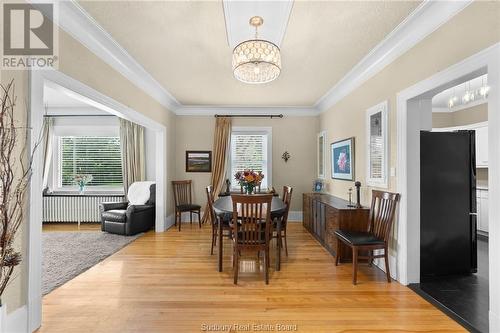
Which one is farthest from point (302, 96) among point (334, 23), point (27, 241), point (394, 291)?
point (27, 241)

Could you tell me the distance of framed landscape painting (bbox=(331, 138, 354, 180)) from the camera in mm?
4188

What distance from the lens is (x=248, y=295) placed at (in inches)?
103

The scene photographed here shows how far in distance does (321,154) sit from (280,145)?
1.00 metres

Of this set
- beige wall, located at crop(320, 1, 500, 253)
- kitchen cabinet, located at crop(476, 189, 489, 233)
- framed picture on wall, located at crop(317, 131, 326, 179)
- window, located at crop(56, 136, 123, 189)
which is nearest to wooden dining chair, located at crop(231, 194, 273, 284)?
beige wall, located at crop(320, 1, 500, 253)

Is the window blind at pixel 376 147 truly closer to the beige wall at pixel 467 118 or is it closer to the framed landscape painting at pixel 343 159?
the framed landscape painting at pixel 343 159

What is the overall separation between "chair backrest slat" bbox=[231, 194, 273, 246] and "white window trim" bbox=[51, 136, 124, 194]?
14.7ft

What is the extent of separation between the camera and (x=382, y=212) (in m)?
3.05

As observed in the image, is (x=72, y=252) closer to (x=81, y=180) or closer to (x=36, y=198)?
(x=36, y=198)

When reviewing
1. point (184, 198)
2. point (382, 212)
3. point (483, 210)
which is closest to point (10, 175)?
point (382, 212)

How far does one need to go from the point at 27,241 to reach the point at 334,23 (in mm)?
3428

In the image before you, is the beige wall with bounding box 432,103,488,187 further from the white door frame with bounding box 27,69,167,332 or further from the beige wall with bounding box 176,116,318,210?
the white door frame with bounding box 27,69,167,332

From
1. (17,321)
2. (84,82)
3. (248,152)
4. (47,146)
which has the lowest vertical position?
(17,321)

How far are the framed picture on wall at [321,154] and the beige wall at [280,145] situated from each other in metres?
0.21

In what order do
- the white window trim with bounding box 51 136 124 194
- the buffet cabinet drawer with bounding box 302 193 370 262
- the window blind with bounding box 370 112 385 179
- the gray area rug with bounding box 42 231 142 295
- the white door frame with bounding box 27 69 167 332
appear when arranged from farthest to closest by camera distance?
the white window trim with bounding box 51 136 124 194
the buffet cabinet drawer with bounding box 302 193 370 262
the window blind with bounding box 370 112 385 179
the gray area rug with bounding box 42 231 142 295
the white door frame with bounding box 27 69 167 332
